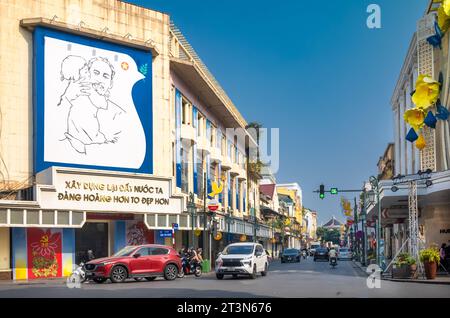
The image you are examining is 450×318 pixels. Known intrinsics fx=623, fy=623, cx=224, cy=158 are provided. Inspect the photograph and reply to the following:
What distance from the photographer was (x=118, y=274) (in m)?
25.8

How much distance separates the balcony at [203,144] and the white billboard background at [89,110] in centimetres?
1056

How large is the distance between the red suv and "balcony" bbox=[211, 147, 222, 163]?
1005 inches

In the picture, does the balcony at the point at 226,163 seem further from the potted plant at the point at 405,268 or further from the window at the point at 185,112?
the potted plant at the point at 405,268

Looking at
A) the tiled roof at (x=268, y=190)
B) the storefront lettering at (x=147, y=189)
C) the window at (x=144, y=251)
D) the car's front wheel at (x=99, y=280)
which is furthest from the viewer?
the tiled roof at (x=268, y=190)

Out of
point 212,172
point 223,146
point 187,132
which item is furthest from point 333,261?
point 223,146

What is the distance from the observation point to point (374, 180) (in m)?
39.3

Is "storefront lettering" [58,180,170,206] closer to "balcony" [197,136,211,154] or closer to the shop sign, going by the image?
the shop sign

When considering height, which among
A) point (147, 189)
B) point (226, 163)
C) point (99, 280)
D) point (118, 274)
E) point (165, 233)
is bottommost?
point (99, 280)

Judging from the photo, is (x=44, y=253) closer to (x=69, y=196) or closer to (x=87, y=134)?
(x=69, y=196)

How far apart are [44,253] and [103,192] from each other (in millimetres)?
4758

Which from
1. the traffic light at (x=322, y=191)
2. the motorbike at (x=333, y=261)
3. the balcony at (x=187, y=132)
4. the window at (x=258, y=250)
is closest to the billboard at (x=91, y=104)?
the balcony at (x=187, y=132)

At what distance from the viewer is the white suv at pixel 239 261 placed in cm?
2923

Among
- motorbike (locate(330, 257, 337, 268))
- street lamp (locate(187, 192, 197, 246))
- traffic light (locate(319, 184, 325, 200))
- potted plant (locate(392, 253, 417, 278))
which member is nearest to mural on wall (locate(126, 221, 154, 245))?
street lamp (locate(187, 192, 197, 246))

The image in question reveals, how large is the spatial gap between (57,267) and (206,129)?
71.3 feet
